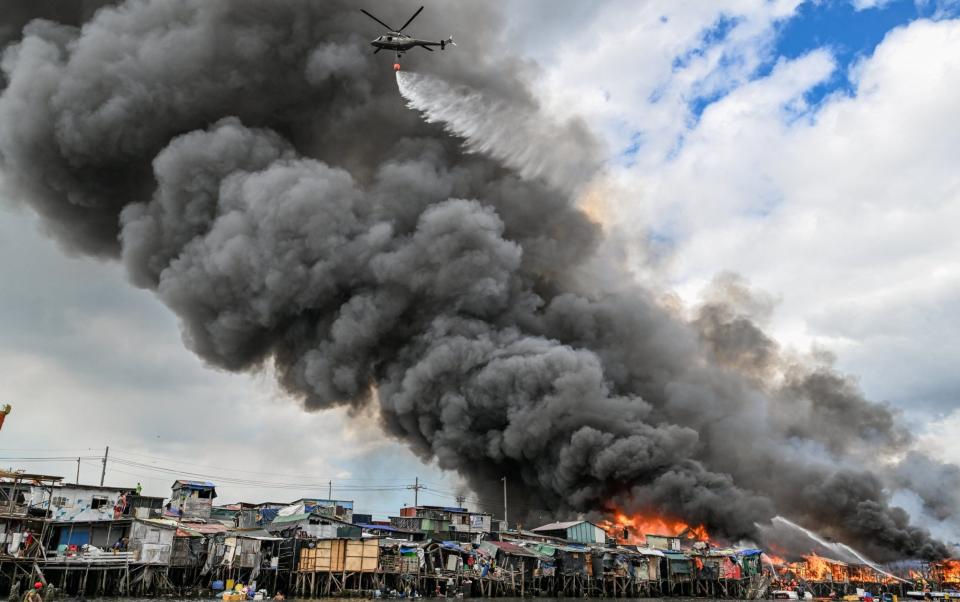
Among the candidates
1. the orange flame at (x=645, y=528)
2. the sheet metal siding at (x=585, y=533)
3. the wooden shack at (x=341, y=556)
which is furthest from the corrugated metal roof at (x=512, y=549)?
the orange flame at (x=645, y=528)

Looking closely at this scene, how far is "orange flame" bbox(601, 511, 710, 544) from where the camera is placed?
56156 mm

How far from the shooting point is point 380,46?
47.0 meters

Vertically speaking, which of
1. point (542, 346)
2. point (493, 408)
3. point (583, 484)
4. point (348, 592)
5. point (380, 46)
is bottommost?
point (348, 592)

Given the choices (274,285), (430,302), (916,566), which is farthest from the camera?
(916,566)

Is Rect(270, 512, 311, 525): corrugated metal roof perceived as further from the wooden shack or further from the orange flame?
the orange flame

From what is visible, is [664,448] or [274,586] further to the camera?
[664,448]

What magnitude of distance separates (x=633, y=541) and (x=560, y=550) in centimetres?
1026

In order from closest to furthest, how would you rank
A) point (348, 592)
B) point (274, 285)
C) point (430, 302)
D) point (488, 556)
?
point (348, 592), point (488, 556), point (274, 285), point (430, 302)

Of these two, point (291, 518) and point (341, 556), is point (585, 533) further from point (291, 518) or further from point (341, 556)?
point (291, 518)

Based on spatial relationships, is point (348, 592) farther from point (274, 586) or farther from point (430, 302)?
point (430, 302)

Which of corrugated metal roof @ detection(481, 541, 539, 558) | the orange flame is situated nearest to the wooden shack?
corrugated metal roof @ detection(481, 541, 539, 558)

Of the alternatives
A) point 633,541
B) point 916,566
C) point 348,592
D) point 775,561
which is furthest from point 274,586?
point 916,566

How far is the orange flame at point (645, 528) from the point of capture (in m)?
56.2

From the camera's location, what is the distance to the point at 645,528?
57.5 m
